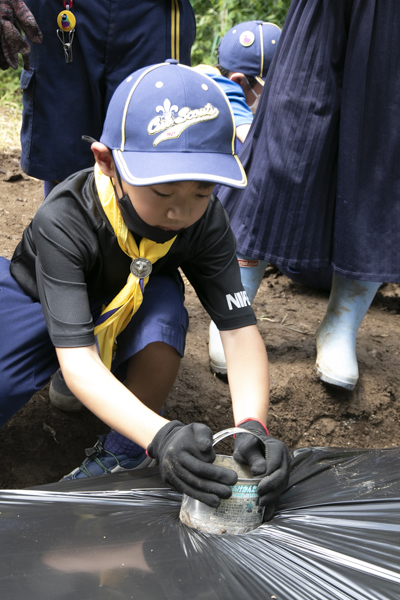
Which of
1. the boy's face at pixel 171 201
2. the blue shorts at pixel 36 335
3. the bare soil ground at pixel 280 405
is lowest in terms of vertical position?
the bare soil ground at pixel 280 405

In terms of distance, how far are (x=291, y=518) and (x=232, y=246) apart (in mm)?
561

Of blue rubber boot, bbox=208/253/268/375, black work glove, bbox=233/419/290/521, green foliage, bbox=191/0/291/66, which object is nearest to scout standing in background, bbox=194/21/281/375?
blue rubber boot, bbox=208/253/268/375

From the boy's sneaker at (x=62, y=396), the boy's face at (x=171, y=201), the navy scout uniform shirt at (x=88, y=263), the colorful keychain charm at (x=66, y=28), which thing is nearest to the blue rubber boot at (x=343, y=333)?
the navy scout uniform shirt at (x=88, y=263)

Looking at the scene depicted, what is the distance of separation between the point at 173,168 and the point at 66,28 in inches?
35.4

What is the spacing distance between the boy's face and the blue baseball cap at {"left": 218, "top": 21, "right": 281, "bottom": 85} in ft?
5.07

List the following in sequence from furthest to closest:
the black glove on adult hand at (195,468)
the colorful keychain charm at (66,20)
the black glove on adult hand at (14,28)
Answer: the colorful keychain charm at (66,20)
the black glove on adult hand at (14,28)
the black glove on adult hand at (195,468)

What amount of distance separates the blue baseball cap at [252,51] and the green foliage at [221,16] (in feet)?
7.92

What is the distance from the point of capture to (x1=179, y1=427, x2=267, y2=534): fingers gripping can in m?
0.86

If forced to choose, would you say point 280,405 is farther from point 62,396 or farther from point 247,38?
point 247,38

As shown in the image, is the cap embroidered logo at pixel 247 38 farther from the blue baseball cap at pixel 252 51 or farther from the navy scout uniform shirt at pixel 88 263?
the navy scout uniform shirt at pixel 88 263

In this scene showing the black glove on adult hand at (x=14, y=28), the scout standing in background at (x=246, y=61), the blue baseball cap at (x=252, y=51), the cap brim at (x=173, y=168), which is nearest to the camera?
the cap brim at (x=173, y=168)

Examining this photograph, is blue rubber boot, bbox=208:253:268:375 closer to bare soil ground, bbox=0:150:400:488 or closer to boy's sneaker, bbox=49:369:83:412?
bare soil ground, bbox=0:150:400:488

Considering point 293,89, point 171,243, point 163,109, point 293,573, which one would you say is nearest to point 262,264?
point 293,89

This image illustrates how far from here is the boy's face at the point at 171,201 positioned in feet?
3.24
